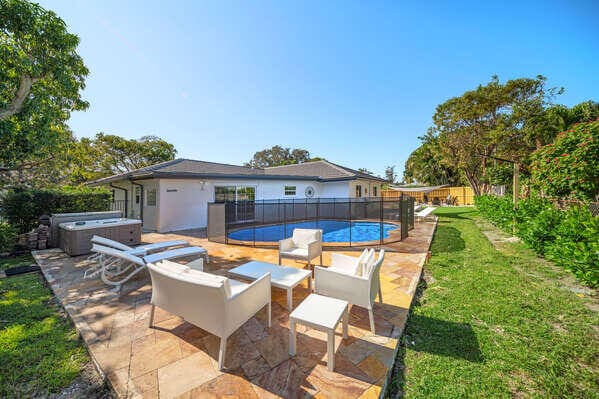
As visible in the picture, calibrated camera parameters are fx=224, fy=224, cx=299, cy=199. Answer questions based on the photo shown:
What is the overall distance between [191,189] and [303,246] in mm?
7876

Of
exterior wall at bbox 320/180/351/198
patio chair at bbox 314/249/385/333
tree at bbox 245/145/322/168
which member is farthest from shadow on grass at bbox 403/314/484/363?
tree at bbox 245/145/322/168

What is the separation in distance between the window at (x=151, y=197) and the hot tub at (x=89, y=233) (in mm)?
3327

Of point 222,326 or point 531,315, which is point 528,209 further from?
point 222,326

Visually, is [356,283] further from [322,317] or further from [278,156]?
[278,156]

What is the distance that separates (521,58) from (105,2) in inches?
Answer: 756

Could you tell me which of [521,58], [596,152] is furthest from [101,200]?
[521,58]

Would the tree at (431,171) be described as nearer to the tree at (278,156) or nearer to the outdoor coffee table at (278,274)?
the tree at (278,156)

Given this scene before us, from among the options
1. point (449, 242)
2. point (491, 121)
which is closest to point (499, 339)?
point (449, 242)

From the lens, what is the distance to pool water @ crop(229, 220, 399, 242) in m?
10.4

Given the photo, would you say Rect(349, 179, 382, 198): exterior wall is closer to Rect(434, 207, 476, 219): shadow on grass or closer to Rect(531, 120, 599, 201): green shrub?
Rect(434, 207, 476, 219): shadow on grass

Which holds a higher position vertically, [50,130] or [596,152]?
[50,130]

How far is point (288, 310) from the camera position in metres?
3.29

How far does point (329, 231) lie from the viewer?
41.3 feet

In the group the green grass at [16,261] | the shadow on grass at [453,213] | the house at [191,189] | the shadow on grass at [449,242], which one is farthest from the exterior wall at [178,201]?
the shadow on grass at [453,213]
